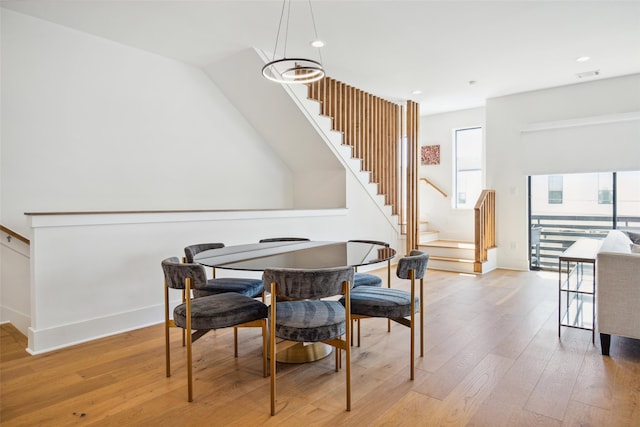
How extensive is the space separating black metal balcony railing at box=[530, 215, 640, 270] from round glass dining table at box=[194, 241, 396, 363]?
13.5 ft

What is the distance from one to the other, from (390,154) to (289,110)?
7.64 feet

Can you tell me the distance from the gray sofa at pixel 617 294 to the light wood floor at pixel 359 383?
0.21m

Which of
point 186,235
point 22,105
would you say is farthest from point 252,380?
point 22,105

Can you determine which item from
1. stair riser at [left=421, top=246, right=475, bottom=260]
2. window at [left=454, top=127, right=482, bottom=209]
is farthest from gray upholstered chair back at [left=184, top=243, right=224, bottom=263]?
window at [left=454, top=127, right=482, bottom=209]

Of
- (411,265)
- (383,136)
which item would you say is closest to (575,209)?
(383,136)

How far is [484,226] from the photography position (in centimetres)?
603

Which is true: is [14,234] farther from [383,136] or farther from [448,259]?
[448,259]

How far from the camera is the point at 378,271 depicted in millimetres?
6148

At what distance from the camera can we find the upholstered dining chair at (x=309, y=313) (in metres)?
1.94

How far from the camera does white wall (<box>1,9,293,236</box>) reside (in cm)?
352

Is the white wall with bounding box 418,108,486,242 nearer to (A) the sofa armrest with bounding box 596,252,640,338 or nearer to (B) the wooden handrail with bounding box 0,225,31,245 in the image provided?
(A) the sofa armrest with bounding box 596,252,640,338

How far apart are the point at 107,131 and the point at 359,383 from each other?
11.8ft

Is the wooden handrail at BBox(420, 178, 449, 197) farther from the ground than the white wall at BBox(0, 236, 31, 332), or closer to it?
farther from the ground

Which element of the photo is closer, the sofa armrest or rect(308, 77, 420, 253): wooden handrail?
the sofa armrest
